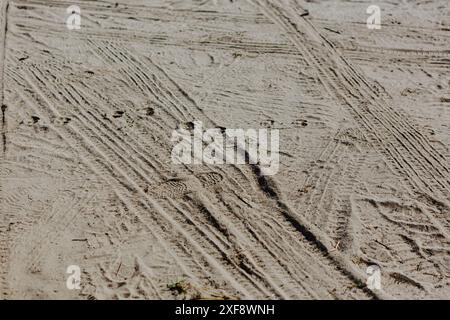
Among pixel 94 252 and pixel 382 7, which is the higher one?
pixel 382 7

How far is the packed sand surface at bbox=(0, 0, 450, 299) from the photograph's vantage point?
5039 mm

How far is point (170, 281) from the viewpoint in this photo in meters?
4.91

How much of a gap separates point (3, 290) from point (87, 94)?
267 cm

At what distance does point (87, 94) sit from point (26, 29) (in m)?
1.71

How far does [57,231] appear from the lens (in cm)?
526

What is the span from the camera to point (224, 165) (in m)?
6.00

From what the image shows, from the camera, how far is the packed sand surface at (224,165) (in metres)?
5.04

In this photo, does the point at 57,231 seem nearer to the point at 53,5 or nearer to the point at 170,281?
the point at 170,281

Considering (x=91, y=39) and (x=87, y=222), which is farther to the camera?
(x=91, y=39)
